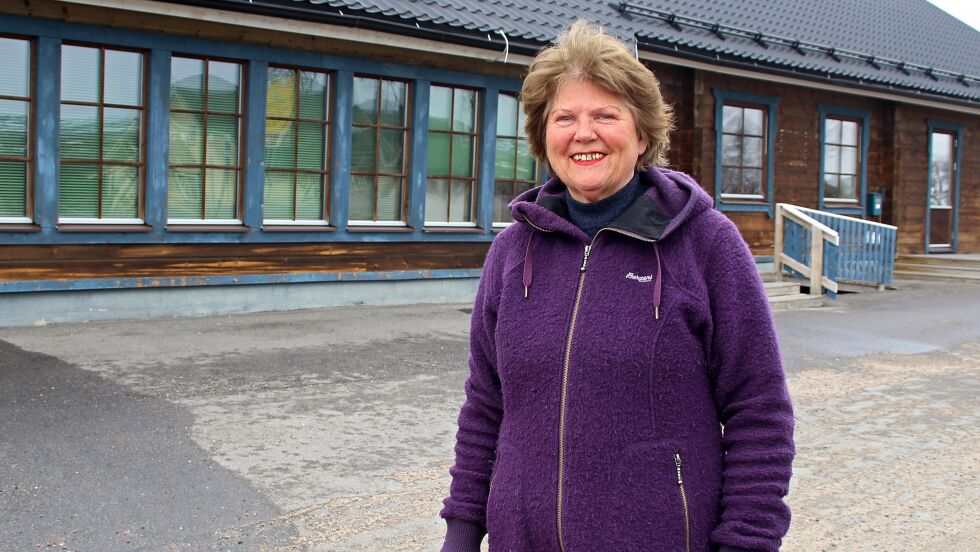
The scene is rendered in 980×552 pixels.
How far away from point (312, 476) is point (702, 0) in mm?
13997

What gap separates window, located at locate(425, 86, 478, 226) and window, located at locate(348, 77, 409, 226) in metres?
0.39

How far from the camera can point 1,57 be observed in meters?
9.51

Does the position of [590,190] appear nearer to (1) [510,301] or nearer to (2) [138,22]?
(1) [510,301]

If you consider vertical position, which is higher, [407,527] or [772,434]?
[772,434]

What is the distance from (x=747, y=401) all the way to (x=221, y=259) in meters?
9.27

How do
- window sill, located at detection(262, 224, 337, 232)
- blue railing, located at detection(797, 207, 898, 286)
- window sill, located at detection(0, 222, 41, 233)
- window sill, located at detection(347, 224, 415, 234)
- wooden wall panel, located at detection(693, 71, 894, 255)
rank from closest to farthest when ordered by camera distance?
window sill, located at detection(0, 222, 41, 233) → window sill, located at detection(262, 224, 337, 232) → window sill, located at detection(347, 224, 415, 234) → blue railing, located at detection(797, 207, 898, 286) → wooden wall panel, located at detection(693, 71, 894, 255)

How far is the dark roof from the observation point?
37.2ft

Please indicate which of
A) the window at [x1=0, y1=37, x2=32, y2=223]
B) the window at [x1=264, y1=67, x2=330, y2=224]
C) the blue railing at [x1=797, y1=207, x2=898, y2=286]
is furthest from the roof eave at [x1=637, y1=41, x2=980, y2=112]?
the window at [x1=0, y1=37, x2=32, y2=223]

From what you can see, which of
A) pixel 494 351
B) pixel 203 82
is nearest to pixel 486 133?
pixel 203 82

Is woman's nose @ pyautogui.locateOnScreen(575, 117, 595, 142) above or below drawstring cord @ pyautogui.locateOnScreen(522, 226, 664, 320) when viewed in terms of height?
above

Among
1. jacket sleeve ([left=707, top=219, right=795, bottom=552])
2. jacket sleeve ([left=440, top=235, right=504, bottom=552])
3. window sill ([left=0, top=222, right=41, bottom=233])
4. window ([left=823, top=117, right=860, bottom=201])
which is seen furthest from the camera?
window ([left=823, top=117, right=860, bottom=201])

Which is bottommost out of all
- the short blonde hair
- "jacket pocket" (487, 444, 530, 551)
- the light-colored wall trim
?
the light-colored wall trim

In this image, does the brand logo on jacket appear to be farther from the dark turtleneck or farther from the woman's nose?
the woman's nose

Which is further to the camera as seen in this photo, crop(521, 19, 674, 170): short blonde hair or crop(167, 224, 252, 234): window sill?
crop(167, 224, 252, 234): window sill
